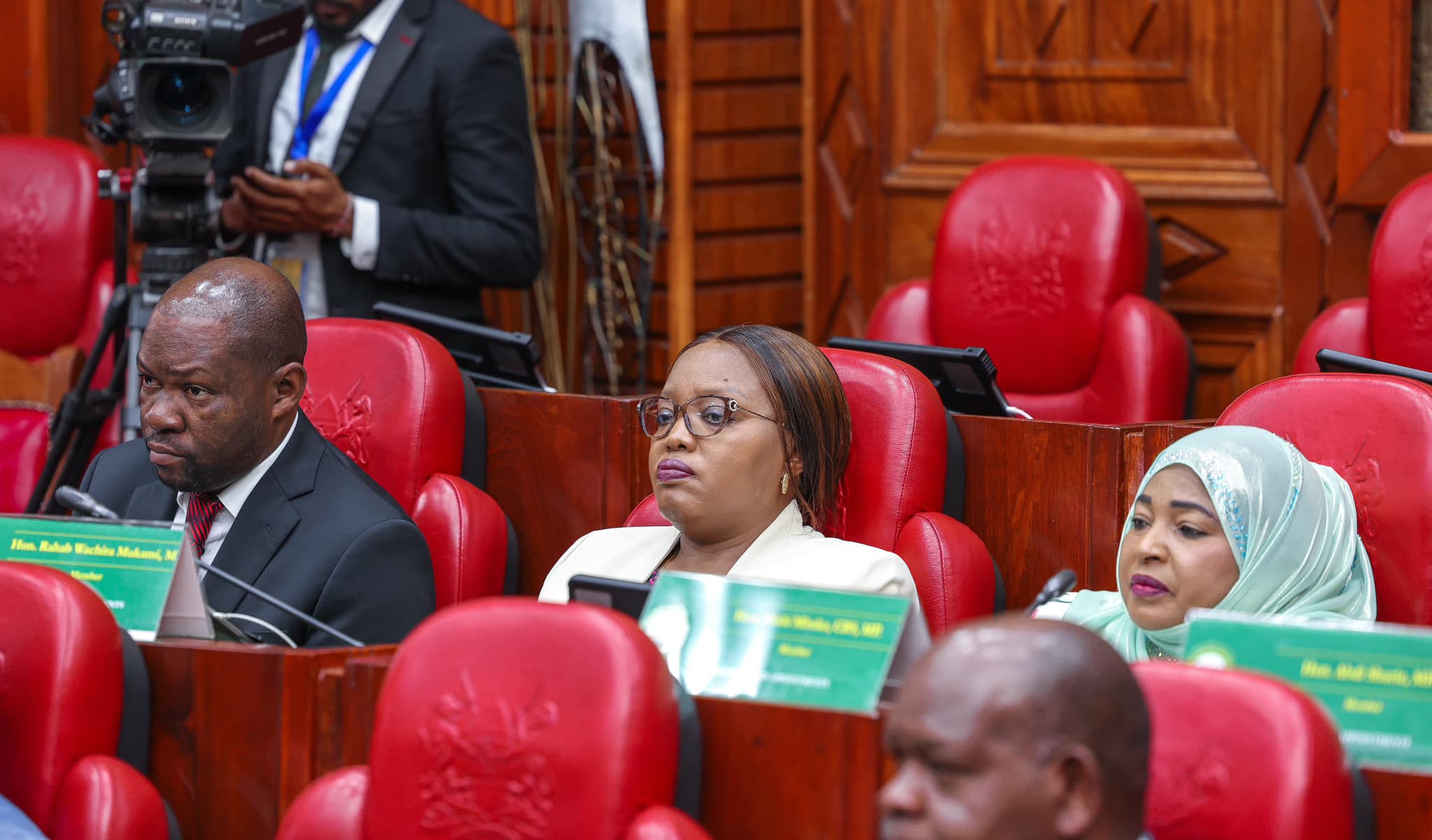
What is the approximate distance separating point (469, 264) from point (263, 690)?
1682 mm

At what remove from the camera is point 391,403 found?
2.73 m

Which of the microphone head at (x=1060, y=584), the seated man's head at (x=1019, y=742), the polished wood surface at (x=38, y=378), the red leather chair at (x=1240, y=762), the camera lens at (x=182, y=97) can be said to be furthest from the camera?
the polished wood surface at (x=38, y=378)

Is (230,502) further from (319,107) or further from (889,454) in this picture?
(319,107)

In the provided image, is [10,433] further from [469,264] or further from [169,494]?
[169,494]

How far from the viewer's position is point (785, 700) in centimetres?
163

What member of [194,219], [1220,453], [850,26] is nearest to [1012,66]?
[850,26]

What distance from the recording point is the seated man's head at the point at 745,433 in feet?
7.68

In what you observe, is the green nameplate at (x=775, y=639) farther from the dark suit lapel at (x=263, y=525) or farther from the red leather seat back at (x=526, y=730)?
the dark suit lapel at (x=263, y=525)

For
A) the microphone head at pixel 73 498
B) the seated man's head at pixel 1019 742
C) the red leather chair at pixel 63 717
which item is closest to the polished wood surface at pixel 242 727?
the red leather chair at pixel 63 717

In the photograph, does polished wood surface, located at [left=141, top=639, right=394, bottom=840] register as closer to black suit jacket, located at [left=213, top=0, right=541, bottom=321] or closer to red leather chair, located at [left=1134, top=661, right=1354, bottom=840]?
red leather chair, located at [left=1134, top=661, right=1354, bottom=840]

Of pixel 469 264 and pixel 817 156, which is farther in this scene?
pixel 817 156

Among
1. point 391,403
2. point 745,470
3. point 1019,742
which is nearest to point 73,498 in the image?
point 391,403

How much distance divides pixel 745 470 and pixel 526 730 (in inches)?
32.0

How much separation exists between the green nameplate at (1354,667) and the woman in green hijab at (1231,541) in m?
0.49
